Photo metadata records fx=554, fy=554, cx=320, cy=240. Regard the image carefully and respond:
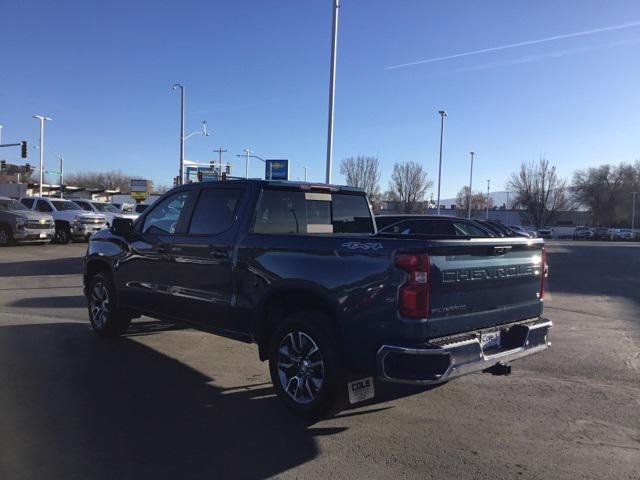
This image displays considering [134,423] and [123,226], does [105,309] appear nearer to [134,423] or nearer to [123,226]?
[123,226]

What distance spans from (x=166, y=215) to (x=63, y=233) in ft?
69.9

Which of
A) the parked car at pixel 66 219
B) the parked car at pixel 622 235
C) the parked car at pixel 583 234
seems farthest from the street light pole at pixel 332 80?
the parked car at pixel 622 235

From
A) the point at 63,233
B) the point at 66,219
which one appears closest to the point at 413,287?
the point at 66,219

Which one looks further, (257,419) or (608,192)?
(608,192)

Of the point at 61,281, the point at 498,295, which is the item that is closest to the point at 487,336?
the point at 498,295

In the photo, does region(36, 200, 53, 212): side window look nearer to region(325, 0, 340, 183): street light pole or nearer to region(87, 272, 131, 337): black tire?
region(325, 0, 340, 183): street light pole

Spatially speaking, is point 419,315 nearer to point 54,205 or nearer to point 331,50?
point 331,50

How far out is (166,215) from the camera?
646 cm

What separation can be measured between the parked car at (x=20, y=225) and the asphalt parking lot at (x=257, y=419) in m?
16.4

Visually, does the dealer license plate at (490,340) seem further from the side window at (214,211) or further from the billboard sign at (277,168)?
the billboard sign at (277,168)

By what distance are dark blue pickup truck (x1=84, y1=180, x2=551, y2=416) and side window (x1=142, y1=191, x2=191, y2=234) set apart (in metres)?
0.02

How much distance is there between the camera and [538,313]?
531 cm

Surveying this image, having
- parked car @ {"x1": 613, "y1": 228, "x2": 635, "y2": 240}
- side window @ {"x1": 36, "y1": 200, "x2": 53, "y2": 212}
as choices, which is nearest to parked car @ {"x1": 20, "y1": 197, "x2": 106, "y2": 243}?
side window @ {"x1": 36, "y1": 200, "x2": 53, "y2": 212}

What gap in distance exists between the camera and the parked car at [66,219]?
981 inches
